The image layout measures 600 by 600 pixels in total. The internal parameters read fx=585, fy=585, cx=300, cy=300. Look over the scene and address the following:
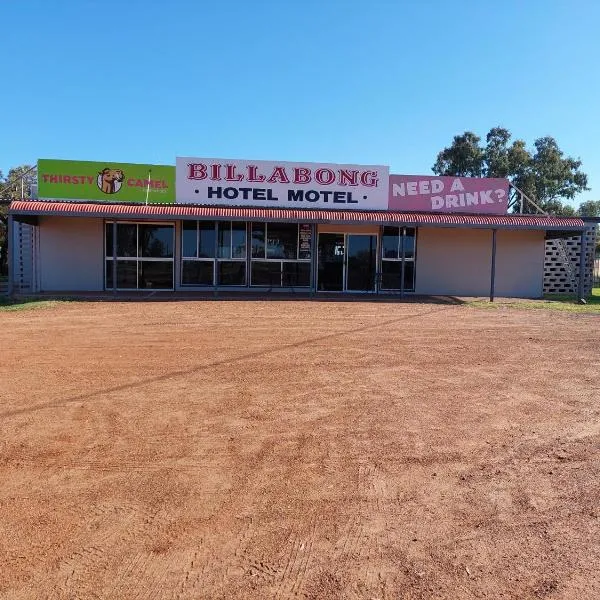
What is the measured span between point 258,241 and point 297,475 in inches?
629

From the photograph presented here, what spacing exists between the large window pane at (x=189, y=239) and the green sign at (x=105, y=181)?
37.9 inches

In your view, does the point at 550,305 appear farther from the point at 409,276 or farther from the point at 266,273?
the point at 266,273

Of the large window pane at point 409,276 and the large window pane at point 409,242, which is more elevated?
the large window pane at point 409,242

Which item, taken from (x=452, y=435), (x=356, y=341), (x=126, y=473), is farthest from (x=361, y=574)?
(x=356, y=341)

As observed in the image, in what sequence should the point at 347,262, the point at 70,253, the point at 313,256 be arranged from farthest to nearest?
the point at 347,262 → the point at 70,253 → the point at 313,256

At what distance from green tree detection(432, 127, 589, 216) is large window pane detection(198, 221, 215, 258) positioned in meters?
32.5

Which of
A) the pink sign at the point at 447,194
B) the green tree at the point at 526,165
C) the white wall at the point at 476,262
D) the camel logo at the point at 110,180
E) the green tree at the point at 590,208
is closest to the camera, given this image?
the camel logo at the point at 110,180

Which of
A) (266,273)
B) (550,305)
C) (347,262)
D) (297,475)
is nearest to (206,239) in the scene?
(266,273)

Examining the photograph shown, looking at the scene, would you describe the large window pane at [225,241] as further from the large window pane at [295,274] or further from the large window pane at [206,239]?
the large window pane at [295,274]

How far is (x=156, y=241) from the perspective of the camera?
19.5 meters

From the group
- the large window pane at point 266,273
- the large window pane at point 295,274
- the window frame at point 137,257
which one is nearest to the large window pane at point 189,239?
the window frame at point 137,257

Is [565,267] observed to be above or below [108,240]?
below

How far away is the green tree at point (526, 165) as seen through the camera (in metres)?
45.7

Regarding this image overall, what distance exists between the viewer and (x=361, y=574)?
10.1 feet
